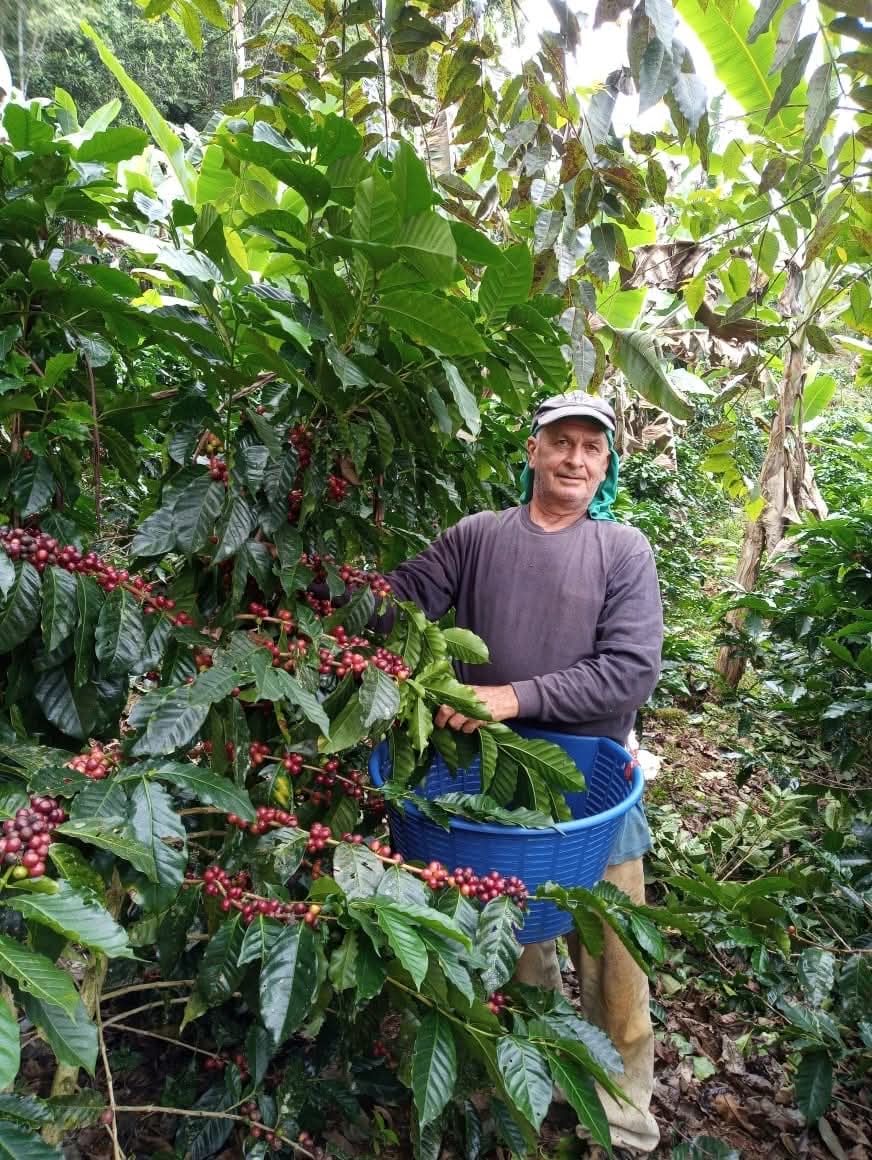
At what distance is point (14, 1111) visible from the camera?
760mm

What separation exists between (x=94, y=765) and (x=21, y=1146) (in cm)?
38

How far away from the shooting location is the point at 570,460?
200 centimetres

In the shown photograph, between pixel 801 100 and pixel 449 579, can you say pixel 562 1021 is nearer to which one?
pixel 449 579

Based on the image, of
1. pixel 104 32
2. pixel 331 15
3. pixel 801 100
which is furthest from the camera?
pixel 104 32

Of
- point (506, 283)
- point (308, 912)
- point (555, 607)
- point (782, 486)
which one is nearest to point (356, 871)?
point (308, 912)

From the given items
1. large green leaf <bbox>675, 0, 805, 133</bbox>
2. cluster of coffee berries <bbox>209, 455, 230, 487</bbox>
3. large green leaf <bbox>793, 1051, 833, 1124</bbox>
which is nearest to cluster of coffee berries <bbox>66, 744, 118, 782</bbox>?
cluster of coffee berries <bbox>209, 455, 230, 487</bbox>

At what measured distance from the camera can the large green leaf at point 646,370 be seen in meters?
1.48

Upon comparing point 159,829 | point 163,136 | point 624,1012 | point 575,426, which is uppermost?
point 163,136

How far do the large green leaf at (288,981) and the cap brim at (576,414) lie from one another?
1.37 metres

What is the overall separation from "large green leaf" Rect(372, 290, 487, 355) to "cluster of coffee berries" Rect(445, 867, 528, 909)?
30.4 inches

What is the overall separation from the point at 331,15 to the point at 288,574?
120cm

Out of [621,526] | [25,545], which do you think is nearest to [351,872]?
[25,545]

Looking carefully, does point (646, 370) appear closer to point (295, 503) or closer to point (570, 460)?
point (570, 460)

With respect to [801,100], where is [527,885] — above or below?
below
